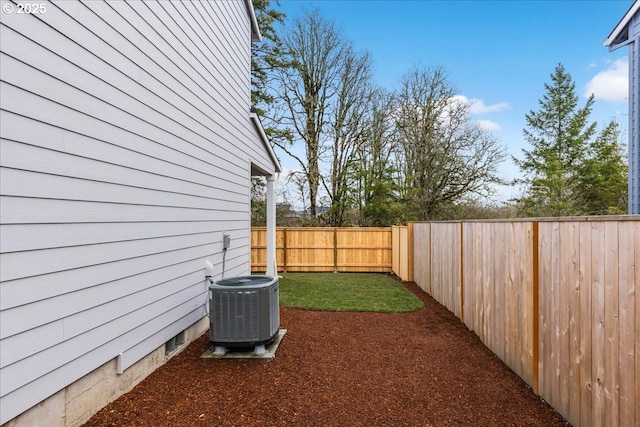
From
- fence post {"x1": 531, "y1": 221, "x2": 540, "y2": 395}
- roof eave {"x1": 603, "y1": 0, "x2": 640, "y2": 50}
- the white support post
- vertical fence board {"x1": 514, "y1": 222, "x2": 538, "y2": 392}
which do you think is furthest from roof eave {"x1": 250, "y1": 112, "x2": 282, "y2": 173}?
roof eave {"x1": 603, "y1": 0, "x2": 640, "y2": 50}

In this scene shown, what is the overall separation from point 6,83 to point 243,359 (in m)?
3.25

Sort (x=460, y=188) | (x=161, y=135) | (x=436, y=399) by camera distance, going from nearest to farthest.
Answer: (x=436, y=399)
(x=161, y=135)
(x=460, y=188)

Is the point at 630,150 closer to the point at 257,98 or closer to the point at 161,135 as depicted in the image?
the point at 161,135

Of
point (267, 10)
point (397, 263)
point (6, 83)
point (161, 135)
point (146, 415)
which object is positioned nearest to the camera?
point (6, 83)

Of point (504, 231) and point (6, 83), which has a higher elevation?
point (6, 83)

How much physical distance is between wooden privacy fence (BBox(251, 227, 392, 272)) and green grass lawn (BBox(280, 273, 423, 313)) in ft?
3.30

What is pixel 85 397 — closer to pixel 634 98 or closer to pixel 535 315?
pixel 535 315

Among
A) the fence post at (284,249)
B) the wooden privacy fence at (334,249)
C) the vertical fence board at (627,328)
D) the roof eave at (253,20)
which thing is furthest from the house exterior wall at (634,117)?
the fence post at (284,249)

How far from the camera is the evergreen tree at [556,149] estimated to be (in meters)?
17.0

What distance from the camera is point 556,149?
18.5 metres

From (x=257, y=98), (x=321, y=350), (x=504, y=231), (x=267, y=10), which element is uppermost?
(x=267, y=10)

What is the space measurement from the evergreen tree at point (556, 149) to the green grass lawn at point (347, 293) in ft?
33.3

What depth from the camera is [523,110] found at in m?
19.0

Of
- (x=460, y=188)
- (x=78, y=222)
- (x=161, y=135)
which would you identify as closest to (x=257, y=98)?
(x=460, y=188)
